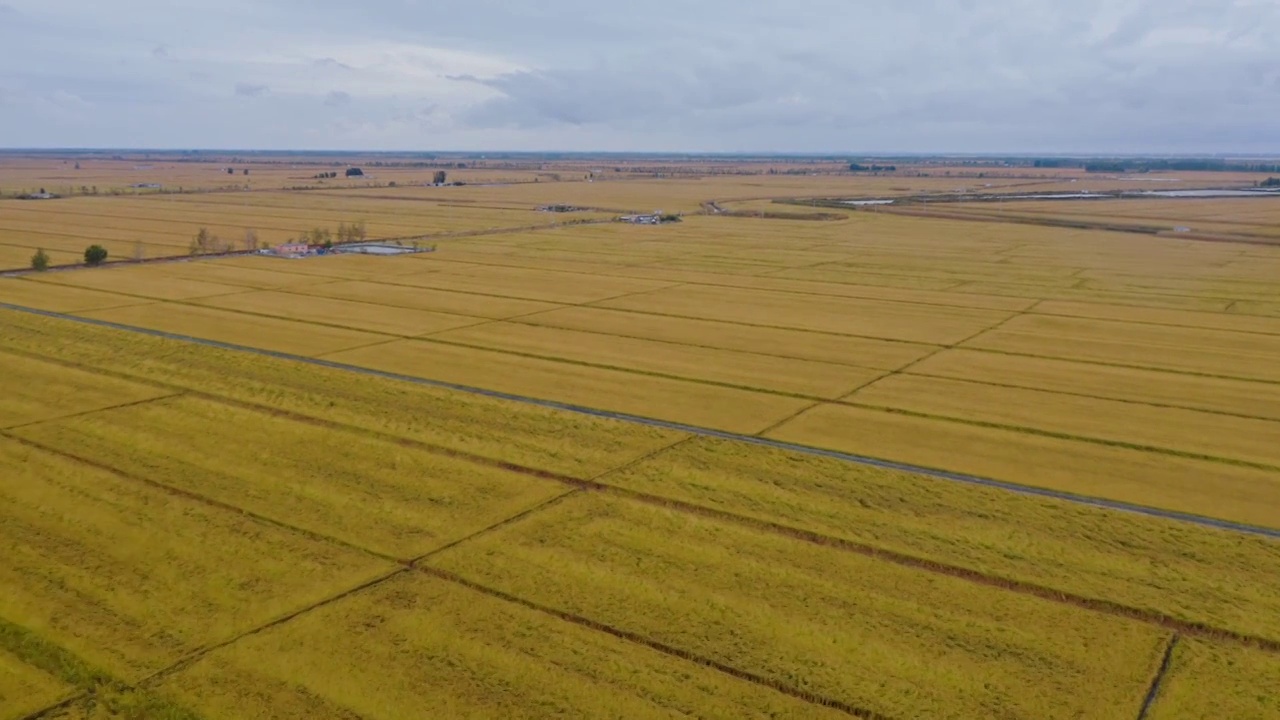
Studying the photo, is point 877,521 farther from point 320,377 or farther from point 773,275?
point 773,275

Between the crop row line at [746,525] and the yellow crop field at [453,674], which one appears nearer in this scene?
the yellow crop field at [453,674]

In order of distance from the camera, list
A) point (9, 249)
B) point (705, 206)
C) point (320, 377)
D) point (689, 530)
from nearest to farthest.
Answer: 1. point (689, 530)
2. point (320, 377)
3. point (9, 249)
4. point (705, 206)

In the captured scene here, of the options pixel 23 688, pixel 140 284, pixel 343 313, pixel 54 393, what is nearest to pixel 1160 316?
pixel 343 313

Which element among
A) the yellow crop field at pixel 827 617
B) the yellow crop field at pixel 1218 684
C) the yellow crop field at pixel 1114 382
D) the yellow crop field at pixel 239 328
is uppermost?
the yellow crop field at pixel 239 328

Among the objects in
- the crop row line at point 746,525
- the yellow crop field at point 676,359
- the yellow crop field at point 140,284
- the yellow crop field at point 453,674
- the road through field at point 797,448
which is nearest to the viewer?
the yellow crop field at point 453,674

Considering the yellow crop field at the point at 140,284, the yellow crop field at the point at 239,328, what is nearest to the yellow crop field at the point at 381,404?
the yellow crop field at the point at 239,328

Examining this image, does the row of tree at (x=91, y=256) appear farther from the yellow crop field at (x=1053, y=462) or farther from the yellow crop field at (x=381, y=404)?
the yellow crop field at (x=1053, y=462)

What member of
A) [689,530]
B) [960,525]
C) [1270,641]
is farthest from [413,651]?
[1270,641]
